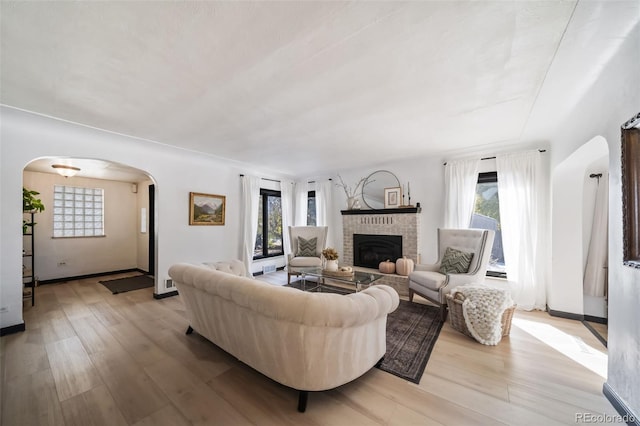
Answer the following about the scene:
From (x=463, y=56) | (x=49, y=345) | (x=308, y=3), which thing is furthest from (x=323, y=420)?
(x=49, y=345)

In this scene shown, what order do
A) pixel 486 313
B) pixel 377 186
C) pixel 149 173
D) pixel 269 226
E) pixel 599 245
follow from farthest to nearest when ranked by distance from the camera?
pixel 269 226, pixel 377 186, pixel 149 173, pixel 599 245, pixel 486 313

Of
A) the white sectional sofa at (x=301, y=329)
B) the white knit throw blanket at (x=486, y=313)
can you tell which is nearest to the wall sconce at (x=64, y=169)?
the white sectional sofa at (x=301, y=329)

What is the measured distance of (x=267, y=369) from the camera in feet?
5.69

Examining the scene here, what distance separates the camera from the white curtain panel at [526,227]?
333 centimetres

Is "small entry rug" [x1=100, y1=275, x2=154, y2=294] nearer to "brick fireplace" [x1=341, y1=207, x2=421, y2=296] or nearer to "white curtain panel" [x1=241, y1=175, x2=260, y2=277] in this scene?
"white curtain panel" [x1=241, y1=175, x2=260, y2=277]

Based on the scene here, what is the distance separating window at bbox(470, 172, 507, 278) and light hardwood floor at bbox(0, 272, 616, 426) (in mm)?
1217

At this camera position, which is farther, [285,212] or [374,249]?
[285,212]

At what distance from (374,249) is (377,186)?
1345 millimetres

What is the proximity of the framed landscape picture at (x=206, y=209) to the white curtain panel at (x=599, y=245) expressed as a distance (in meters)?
5.76

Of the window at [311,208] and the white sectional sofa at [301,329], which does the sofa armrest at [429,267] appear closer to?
the white sectional sofa at [301,329]

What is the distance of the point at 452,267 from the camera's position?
3287 mm

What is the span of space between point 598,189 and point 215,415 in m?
4.67

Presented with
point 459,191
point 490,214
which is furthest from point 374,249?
point 490,214

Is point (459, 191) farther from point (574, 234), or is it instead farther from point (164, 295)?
point (164, 295)
